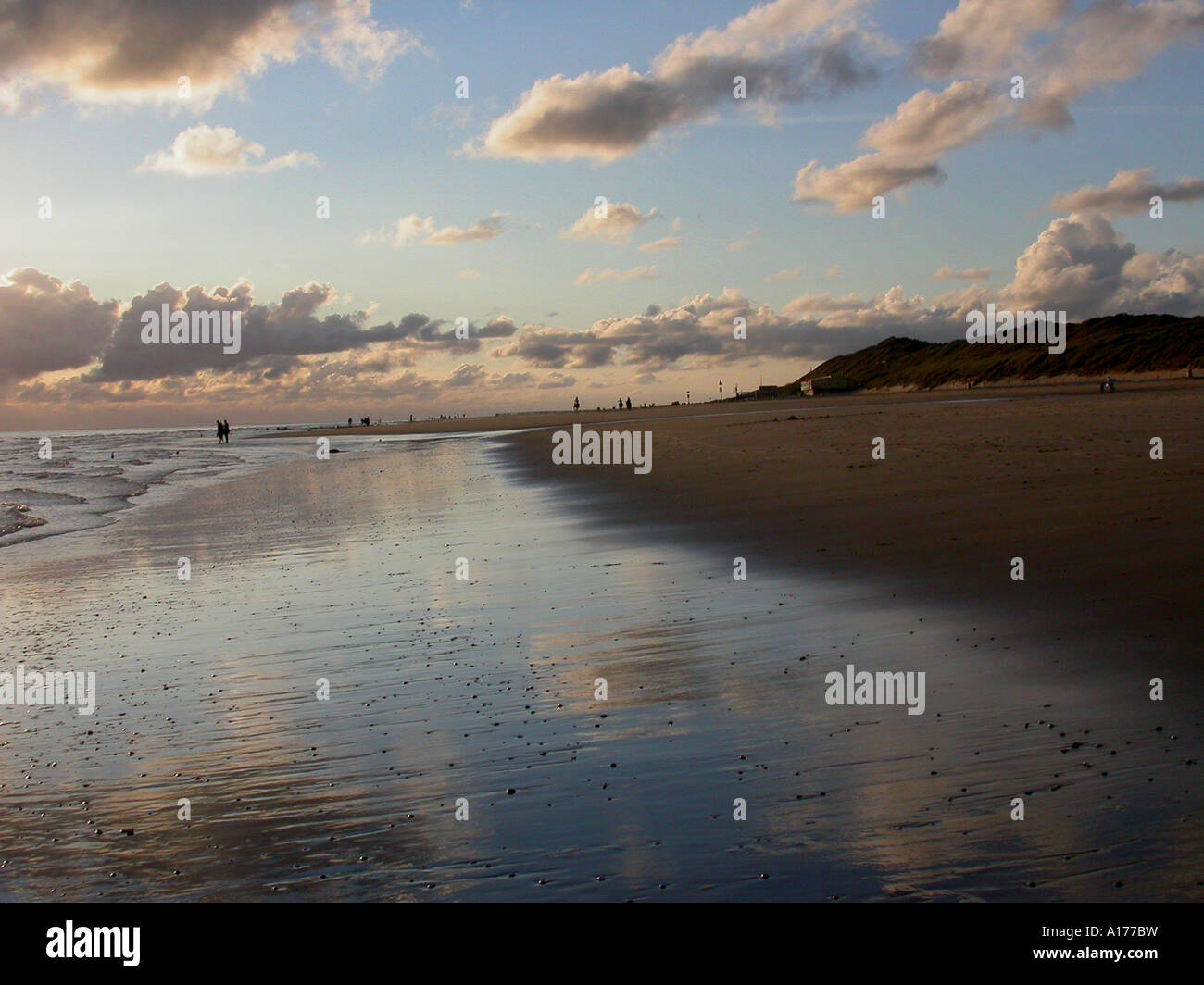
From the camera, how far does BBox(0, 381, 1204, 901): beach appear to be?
19.6 ft

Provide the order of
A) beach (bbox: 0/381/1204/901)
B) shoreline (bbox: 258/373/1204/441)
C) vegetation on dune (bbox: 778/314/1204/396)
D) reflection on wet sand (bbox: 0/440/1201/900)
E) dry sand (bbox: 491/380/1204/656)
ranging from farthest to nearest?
vegetation on dune (bbox: 778/314/1204/396), shoreline (bbox: 258/373/1204/441), dry sand (bbox: 491/380/1204/656), beach (bbox: 0/381/1204/901), reflection on wet sand (bbox: 0/440/1201/900)

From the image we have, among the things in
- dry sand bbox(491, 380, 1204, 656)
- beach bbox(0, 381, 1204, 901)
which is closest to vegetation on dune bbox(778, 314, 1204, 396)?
dry sand bbox(491, 380, 1204, 656)

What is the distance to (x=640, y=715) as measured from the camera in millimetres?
8906

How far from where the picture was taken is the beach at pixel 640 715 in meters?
5.98

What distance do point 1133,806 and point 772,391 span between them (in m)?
197

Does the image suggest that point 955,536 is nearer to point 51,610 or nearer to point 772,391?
point 51,610

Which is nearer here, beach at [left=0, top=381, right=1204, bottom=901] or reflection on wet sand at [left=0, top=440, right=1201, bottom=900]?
reflection on wet sand at [left=0, top=440, right=1201, bottom=900]

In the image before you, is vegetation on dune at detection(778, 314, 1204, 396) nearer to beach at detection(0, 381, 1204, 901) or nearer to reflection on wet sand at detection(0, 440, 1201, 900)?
beach at detection(0, 381, 1204, 901)

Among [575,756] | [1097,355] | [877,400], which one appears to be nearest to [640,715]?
[575,756]

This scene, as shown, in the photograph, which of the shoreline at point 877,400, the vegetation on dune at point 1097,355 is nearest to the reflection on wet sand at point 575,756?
the shoreline at point 877,400

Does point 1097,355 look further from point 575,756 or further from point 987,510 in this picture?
point 575,756

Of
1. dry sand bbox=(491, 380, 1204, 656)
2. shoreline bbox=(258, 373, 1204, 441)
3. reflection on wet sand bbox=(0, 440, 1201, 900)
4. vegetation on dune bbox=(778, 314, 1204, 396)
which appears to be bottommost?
reflection on wet sand bbox=(0, 440, 1201, 900)

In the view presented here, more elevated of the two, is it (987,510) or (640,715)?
(987,510)
